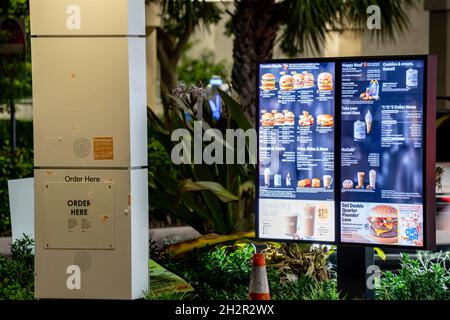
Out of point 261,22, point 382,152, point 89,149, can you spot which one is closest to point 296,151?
point 382,152

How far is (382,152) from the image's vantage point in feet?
26.3

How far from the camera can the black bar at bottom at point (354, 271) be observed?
832 centimetres

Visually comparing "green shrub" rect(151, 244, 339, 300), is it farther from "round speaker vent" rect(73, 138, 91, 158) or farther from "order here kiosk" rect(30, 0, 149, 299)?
"round speaker vent" rect(73, 138, 91, 158)

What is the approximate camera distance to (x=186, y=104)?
1017 centimetres

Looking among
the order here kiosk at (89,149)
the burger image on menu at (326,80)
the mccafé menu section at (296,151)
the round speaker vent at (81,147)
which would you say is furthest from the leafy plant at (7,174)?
the burger image on menu at (326,80)

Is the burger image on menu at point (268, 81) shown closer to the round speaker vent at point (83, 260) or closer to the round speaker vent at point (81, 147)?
the round speaker vent at point (81, 147)

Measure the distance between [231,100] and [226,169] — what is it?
674mm

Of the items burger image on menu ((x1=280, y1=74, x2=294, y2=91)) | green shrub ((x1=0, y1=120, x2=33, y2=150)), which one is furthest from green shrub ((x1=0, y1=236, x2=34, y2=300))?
green shrub ((x1=0, y1=120, x2=33, y2=150))

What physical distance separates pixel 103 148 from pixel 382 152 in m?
2.21

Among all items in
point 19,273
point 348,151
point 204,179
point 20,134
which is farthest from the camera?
point 20,134

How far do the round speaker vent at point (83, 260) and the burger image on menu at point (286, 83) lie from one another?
6.74ft

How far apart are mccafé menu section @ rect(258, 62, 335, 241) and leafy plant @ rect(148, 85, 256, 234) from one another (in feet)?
4.40

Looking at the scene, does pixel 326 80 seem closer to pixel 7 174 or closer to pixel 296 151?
pixel 296 151

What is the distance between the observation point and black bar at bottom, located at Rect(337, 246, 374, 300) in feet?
27.3
